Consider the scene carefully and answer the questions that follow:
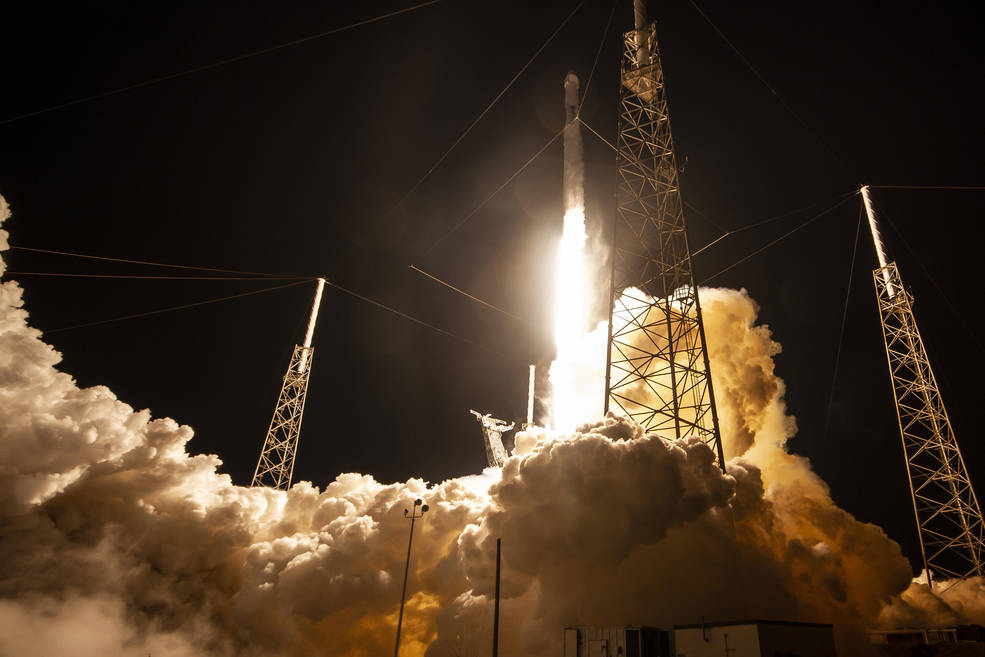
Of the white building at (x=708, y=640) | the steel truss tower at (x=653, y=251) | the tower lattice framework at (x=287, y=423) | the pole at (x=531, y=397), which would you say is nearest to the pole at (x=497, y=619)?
the white building at (x=708, y=640)

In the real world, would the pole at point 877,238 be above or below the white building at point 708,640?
above

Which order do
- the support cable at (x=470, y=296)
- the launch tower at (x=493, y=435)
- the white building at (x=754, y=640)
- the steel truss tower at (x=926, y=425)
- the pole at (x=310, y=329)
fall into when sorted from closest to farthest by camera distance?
the white building at (x=754, y=640) < the steel truss tower at (x=926, y=425) < the pole at (x=310, y=329) < the support cable at (x=470, y=296) < the launch tower at (x=493, y=435)

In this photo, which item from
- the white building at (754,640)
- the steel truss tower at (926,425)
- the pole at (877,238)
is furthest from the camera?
the pole at (877,238)

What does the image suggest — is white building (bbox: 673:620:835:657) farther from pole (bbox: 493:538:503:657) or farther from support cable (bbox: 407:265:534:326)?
support cable (bbox: 407:265:534:326)

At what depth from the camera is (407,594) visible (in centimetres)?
2481

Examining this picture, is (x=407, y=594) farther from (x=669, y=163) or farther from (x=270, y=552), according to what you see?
(x=669, y=163)

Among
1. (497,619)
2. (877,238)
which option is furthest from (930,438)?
(497,619)

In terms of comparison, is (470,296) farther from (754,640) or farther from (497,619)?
(754,640)

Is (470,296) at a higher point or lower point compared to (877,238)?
higher

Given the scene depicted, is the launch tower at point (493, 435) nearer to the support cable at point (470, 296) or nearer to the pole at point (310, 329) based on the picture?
the support cable at point (470, 296)

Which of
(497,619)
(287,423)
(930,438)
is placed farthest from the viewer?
(287,423)

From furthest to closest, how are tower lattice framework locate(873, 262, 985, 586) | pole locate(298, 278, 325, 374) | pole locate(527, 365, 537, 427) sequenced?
pole locate(527, 365, 537, 427), pole locate(298, 278, 325, 374), tower lattice framework locate(873, 262, 985, 586)

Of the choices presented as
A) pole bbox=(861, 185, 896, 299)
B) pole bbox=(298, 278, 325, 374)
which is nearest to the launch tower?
pole bbox=(298, 278, 325, 374)

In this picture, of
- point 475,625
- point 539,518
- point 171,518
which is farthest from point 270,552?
point 539,518
